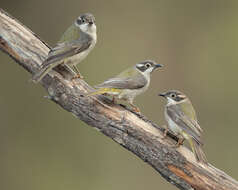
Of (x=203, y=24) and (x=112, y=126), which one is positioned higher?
(x=203, y=24)

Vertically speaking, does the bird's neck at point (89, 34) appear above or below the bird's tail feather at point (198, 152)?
above

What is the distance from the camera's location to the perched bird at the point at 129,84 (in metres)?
5.79

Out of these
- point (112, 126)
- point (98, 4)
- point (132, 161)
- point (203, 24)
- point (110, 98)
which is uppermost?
point (203, 24)

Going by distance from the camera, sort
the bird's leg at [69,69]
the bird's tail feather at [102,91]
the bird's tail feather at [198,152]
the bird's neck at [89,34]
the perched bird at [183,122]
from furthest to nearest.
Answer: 1. the bird's neck at [89,34]
2. the bird's leg at [69,69]
3. the bird's tail feather at [102,91]
4. the perched bird at [183,122]
5. the bird's tail feather at [198,152]

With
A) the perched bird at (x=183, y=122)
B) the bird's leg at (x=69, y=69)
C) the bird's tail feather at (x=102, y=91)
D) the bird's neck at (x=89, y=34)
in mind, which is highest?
the bird's neck at (x=89, y=34)

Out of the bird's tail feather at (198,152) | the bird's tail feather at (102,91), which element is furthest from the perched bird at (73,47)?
the bird's tail feather at (198,152)

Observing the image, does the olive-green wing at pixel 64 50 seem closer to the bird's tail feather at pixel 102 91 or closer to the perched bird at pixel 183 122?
the bird's tail feather at pixel 102 91

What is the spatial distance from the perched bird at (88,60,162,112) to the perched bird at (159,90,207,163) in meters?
0.39

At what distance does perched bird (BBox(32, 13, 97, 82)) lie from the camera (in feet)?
18.9

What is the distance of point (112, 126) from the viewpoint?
561 cm

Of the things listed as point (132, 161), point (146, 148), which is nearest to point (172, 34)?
point (132, 161)

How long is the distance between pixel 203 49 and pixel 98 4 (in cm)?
237

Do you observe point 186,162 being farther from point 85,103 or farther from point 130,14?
point 130,14

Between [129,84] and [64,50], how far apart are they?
871mm
